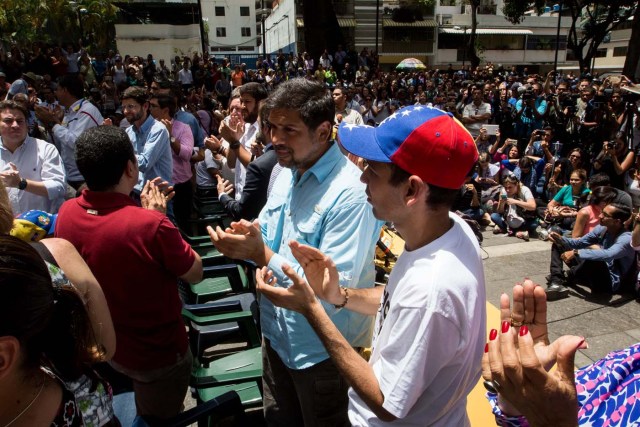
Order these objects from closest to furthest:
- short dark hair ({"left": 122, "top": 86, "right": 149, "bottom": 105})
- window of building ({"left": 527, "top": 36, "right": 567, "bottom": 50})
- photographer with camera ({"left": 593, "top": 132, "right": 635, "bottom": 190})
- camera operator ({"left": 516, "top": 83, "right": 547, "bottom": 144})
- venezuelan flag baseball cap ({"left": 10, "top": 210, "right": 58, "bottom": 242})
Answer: venezuelan flag baseball cap ({"left": 10, "top": 210, "right": 58, "bottom": 242}) → short dark hair ({"left": 122, "top": 86, "right": 149, "bottom": 105}) → photographer with camera ({"left": 593, "top": 132, "right": 635, "bottom": 190}) → camera operator ({"left": 516, "top": 83, "right": 547, "bottom": 144}) → window of building ({"left": 527, "top": 36, "right": 567, "bottom": 50})

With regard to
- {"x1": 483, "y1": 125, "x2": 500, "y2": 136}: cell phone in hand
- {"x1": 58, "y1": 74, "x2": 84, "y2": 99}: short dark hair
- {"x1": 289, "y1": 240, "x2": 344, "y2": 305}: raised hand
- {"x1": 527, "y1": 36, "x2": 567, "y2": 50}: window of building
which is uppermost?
{"x1": 527, "y1": 36, "x2": 567, "y2": 50}: window of building

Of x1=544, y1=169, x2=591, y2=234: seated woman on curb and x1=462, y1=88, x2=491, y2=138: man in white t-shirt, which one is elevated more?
x1=462, y1=88, x2=491, y2=138: man in white t-shirt

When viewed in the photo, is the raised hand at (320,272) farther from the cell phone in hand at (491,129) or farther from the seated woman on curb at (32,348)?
the cell phone in hand at (491,129)

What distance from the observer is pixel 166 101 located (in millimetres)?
5043

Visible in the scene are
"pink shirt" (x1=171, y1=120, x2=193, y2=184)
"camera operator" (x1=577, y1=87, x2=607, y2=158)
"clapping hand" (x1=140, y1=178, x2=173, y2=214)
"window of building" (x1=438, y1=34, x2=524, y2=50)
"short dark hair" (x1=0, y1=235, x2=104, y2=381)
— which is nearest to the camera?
"short dark hair" (x1=0, y1=235, x2=104, y2=381)

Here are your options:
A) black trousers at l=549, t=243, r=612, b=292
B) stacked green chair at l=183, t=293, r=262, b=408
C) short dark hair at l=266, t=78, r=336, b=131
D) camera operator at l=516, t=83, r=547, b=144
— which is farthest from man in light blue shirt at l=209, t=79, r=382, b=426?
camera operator at l=516, t=83, r=547, b=144

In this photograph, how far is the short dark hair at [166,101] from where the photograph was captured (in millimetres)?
5020

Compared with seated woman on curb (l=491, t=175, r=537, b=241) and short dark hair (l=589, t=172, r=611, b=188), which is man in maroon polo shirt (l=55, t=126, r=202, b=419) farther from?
seated woman on curb (l=491, t=175, r=537, b=241)

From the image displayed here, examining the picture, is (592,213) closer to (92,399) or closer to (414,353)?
(414,353)

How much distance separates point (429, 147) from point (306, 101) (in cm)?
89

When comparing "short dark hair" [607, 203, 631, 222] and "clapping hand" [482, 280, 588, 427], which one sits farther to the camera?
"short dark hair" [607, 203, 631, 222]

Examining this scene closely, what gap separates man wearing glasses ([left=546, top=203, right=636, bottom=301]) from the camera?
4.62 metres

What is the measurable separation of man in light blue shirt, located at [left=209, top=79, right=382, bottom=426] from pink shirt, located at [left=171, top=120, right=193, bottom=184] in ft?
10.4

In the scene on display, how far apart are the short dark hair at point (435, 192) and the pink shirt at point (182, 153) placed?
13.4ft
